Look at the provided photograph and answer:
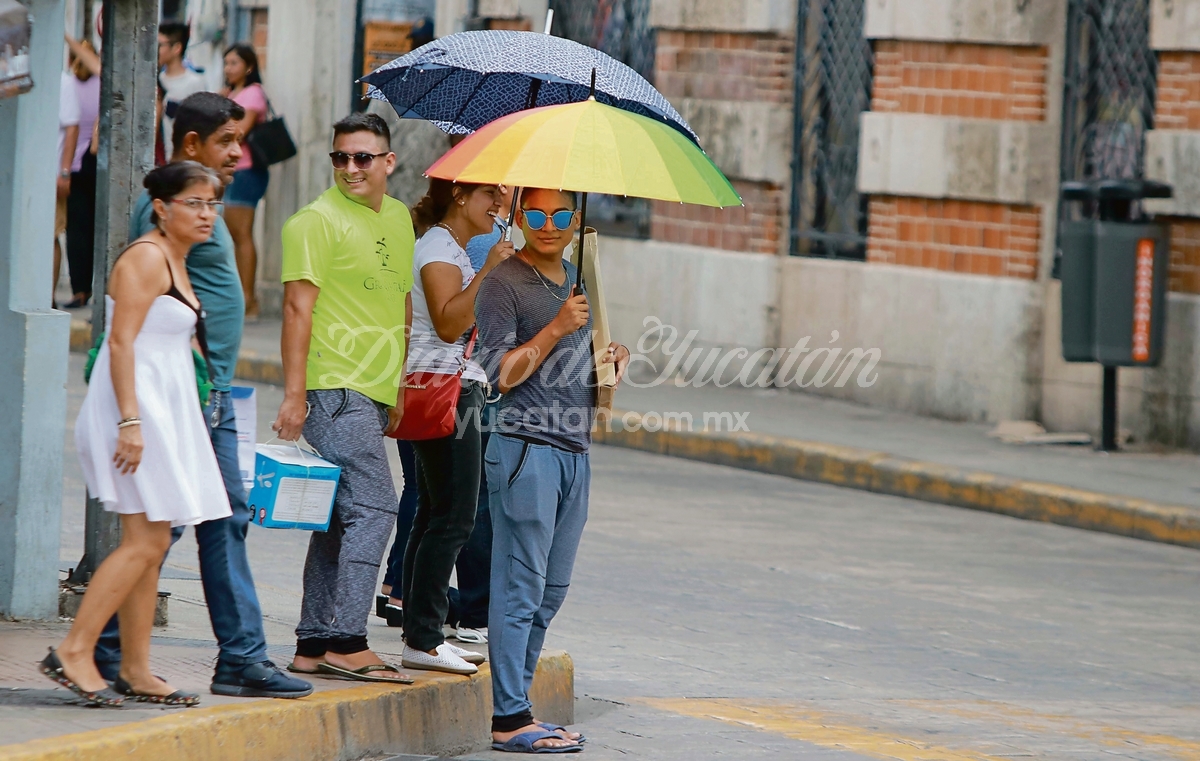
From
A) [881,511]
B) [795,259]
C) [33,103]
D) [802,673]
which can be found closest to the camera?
[33,103]

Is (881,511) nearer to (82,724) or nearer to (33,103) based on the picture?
(33,103)

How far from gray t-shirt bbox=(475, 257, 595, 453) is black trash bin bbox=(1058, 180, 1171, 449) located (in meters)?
6.97

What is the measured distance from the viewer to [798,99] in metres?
15.1

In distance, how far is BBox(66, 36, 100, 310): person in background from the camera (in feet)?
50.6

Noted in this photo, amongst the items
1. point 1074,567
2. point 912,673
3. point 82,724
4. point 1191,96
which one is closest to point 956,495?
point 1074,567

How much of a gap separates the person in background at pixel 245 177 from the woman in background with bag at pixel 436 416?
32.7 ft

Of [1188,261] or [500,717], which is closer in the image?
[500,717]

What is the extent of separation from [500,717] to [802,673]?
6.02ft

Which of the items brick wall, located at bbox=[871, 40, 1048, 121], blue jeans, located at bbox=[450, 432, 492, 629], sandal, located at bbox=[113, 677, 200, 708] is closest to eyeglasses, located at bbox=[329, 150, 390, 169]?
blue jeans, located at bbox=[450, 432, 492, 629]

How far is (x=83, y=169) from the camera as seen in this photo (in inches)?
609

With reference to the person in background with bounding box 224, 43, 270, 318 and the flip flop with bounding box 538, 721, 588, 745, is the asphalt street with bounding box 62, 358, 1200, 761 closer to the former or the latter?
the flip flop with bounding box 538, 721, 588, 745

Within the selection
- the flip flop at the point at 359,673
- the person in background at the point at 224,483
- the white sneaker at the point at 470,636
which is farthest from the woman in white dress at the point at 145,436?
the white sneaker at the point at 470,636

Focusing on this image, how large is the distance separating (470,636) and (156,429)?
1.94m

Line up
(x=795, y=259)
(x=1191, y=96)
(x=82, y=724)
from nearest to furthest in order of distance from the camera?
(x=82, y=724) < (x=1191, y=96) < (x=795, y=259)
